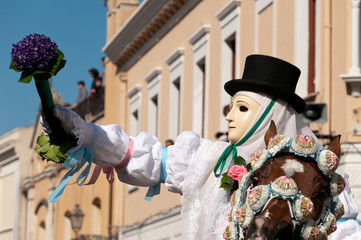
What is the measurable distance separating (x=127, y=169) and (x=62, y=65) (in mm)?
829

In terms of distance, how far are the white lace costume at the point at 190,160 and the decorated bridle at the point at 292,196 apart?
2.36 feet

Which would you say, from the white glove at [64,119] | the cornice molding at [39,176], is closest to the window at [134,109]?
the cornice molding at [39,176]

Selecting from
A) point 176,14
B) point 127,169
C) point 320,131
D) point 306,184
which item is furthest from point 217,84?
point 306,184

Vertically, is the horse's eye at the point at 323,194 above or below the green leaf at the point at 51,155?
below

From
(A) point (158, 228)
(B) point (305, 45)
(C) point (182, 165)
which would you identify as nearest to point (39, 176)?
(A) point (158, 228)

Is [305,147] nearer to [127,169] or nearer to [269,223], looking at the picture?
[269,223]

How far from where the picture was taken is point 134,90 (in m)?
27.7

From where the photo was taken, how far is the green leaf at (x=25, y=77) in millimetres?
6457

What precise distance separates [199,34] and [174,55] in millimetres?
1645

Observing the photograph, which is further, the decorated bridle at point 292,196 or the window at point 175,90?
the window at point 175,90

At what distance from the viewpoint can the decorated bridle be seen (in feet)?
18.2

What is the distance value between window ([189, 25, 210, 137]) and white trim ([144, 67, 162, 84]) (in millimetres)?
2283

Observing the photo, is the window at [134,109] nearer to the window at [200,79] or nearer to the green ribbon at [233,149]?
the window at [200,79]

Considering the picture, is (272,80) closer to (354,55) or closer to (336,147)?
(336,147)
